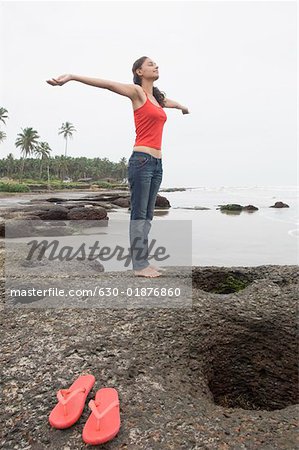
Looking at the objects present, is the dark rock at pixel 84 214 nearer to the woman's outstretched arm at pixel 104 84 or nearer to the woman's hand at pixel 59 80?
the woman's outstretched arm at pixel 104 84

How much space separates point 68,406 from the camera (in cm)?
193

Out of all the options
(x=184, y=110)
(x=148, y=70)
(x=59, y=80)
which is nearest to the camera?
(x=59, y=80)


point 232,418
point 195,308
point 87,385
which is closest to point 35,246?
point 195,308

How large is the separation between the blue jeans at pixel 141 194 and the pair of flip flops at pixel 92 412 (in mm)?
2160

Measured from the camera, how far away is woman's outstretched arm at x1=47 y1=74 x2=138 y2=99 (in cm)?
339

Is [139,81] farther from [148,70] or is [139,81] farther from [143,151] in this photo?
[143,151]

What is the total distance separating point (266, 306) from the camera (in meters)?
3.26

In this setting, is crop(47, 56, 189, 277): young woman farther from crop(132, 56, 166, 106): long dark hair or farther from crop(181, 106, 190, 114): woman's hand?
crop(181, 106, 190, 114): woman's hand

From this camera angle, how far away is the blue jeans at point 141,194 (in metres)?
3.91

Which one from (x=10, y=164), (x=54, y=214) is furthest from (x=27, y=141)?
(x=54, y=214)

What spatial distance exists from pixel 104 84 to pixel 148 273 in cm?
215

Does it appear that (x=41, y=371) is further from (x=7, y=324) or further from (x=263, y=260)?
(x=263, y=260)

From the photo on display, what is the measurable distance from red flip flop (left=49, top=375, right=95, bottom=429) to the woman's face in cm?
336

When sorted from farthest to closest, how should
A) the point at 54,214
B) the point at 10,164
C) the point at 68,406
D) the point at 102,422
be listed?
the point at 10,164 < the point at 54,214 < the point at 68,406 < the point at 102,422
